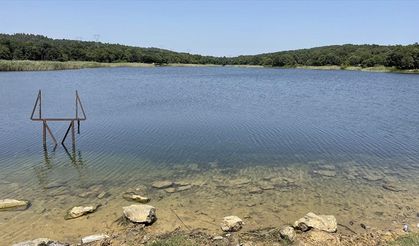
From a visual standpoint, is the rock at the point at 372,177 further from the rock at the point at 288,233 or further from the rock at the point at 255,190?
the rock at the point at 288,233

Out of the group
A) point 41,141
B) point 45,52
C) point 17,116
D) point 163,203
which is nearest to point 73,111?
point 17,116

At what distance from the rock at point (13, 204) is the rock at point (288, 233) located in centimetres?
982

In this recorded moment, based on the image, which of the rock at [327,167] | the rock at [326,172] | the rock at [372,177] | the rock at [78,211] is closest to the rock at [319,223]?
the rock at [326,172]

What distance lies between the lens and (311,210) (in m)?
13.7

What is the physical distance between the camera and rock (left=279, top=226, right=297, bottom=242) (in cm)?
1072

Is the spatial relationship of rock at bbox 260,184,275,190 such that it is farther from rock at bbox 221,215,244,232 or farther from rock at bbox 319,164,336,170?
rock at bbox 319,164,336,170

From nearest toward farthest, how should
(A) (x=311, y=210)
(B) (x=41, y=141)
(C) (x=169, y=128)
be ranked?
1. (A) (x=311, y=210)
2. (B) (x=41, y=141)
3. (C) (x=169, y=128)

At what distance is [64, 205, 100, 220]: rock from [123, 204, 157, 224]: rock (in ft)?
5.59

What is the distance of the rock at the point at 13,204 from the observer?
44.2 ft

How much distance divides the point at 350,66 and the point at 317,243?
178m

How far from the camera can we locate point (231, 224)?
11805 millimetres

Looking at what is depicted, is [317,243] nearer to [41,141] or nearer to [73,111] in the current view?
[41,141]

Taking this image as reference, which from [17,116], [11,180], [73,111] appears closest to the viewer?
[11,180]

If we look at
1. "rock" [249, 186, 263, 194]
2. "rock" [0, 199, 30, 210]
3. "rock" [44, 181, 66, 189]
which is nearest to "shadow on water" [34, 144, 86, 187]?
"rock" [44, 181, 66, 189]
